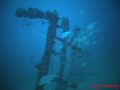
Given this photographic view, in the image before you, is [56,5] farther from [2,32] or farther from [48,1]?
[2,32]

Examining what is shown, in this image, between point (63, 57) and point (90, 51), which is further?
point (90, 51)

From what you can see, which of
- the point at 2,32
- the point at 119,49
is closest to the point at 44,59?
the point at 119,49

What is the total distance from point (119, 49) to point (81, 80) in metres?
16.4

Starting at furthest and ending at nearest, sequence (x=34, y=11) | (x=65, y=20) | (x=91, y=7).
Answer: (x=91, y=7)
(x=65, y=20)
(x=34, y=11)

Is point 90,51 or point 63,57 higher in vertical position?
point 90,51

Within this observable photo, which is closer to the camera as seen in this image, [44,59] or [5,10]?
[44,59]

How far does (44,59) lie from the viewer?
5.42 m

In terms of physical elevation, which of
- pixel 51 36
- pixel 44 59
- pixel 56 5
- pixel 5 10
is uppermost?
pixel 56 5

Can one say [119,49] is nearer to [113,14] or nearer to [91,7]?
[113,14]

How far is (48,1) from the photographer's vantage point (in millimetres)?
80062

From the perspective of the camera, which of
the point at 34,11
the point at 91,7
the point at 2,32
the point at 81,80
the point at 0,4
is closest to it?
the point at 34,11

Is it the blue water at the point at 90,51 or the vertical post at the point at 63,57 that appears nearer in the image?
the vertical post at the point at 63,57

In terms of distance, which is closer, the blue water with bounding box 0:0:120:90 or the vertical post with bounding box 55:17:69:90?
the vertical post with bounding box 55:17:69:90

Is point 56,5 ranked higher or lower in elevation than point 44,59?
higher
